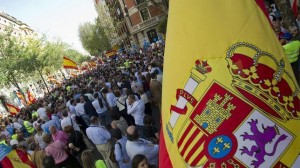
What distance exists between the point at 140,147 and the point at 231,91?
3.01 m

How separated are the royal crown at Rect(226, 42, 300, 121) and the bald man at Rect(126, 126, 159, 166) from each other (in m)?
2.98

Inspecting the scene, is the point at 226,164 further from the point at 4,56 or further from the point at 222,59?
the point at 4,56

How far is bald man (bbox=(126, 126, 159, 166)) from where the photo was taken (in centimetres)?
459

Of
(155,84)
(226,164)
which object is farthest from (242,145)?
(155,84)

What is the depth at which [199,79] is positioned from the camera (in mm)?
1870

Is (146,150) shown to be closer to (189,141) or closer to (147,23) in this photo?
(189,141)

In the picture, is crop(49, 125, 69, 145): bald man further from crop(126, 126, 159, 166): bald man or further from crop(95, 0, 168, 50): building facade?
crop(95, 0, 168, 50): building facade

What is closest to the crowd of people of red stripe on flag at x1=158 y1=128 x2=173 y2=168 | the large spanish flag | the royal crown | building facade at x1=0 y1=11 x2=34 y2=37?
red stripe on flag at x1=158 y1=128 x2=173 y2=168

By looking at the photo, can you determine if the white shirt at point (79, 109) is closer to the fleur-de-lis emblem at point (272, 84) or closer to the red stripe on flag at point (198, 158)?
the red stripe on flag at point (198, 158)

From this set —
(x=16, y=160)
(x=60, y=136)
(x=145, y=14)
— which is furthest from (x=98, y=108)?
(x=145, y=14)

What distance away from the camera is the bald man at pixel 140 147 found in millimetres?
4594

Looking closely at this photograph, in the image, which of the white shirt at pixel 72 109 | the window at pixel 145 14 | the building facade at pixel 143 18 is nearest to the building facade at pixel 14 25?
the building facade at pixel 143 18

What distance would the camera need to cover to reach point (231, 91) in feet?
5.87

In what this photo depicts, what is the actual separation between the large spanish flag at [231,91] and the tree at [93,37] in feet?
220
